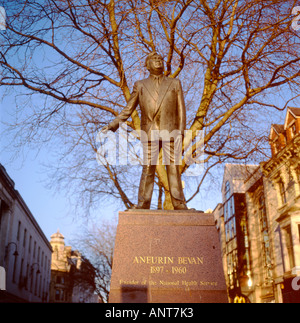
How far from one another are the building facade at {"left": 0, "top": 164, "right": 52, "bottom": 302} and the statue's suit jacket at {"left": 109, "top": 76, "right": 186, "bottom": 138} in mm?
24250

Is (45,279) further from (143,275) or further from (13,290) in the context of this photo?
(143,275)

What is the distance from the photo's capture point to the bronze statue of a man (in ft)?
21.7

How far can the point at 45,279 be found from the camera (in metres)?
58.1

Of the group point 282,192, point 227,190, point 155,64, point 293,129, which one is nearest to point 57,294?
point 227,190

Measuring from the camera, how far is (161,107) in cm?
679

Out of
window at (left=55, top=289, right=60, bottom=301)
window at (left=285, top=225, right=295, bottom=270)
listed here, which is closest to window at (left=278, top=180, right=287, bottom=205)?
window at (left=285, top=225, right=295, bottom=270)

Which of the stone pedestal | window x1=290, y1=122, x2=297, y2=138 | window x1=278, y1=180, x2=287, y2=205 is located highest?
window x1=290, y1=122, x2=297, y2=138

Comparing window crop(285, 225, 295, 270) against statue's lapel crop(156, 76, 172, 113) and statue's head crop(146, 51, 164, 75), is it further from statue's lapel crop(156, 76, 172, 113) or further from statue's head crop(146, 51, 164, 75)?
statue's head crop(146, 51, 164, 75)

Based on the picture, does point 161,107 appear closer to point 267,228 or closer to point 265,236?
point 267,228

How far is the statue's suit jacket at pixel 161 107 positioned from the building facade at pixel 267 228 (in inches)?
528

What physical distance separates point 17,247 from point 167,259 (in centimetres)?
3581

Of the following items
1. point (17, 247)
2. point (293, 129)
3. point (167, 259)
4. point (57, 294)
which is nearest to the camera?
point (167, 259)

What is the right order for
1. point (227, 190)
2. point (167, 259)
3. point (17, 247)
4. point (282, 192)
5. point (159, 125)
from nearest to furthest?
point (167, 259) < point (159, 125) < point (282, 192) < point (17, 247) < point (227, 190)
